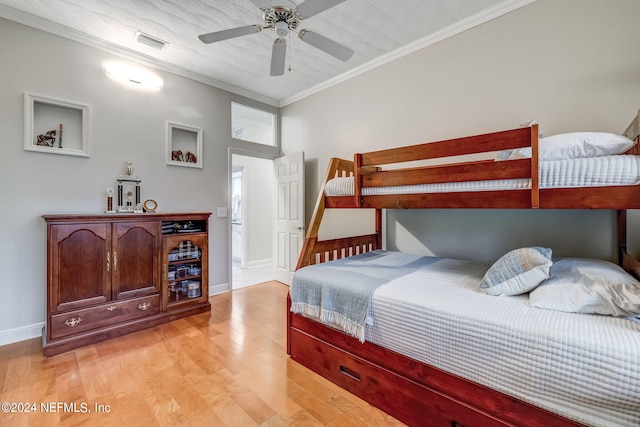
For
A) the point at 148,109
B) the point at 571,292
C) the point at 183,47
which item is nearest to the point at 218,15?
the point at 183,47

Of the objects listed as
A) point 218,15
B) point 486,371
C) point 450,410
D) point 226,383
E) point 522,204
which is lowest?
point 226,383

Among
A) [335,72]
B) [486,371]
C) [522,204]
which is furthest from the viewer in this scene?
[335,72]

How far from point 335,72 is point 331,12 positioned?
1155mm

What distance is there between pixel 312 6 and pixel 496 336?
2152mm

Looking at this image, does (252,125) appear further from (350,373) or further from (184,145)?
(350,373)

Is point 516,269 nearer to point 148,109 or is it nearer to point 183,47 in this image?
point 183,47

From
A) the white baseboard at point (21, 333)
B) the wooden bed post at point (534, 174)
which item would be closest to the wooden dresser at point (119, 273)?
the white baseboard at point (21, 333)

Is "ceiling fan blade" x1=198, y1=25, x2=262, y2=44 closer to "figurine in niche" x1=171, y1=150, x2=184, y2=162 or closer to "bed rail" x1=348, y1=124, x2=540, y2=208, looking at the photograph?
"bed rail" x1=348, y1=124, x2=540, y2=208

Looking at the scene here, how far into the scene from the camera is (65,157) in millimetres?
2695

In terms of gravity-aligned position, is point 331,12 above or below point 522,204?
above

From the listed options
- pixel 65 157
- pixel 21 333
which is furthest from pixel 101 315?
pixel 65 157

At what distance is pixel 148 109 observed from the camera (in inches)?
127

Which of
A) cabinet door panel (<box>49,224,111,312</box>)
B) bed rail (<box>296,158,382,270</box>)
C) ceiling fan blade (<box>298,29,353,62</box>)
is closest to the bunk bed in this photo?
bed rail (<box>296,158,382,270</box>)

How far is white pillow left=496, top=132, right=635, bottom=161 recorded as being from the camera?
1445 mm
